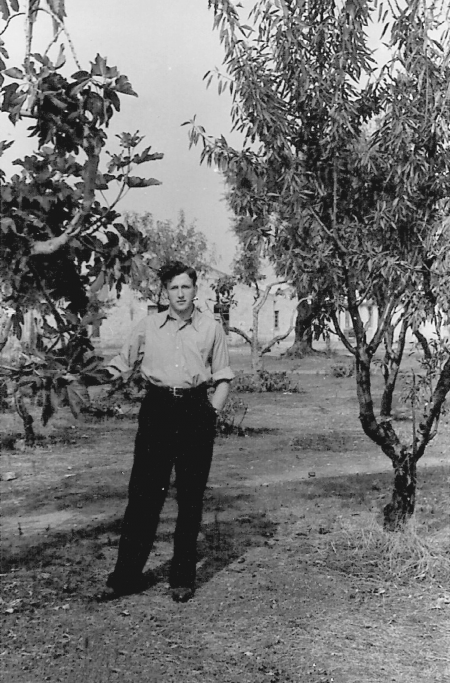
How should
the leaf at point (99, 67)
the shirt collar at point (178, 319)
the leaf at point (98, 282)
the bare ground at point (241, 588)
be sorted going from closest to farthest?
the leaf at point (99, 67)
the bare ground at point (241, 588)
the leaf at point (98, 282)
the shirt collar at point (178, 319)

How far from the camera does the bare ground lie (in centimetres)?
422

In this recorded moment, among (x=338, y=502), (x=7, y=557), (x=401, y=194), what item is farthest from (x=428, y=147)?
(x=7, y=557)

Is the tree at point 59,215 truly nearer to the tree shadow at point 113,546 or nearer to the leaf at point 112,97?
the leaf at point 112,97

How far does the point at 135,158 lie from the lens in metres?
4.09

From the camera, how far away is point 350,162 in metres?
6.13

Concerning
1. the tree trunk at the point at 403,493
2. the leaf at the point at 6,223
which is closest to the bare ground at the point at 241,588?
the tree trunk at the point at 403,493

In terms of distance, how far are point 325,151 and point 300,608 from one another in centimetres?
327

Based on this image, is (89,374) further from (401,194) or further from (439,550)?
(439,550)

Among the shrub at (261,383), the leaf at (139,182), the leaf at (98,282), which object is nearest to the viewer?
the leaf at (139,182)

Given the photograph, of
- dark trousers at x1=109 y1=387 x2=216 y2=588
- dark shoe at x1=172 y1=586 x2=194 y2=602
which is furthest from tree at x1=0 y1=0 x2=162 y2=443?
dark shoe at x1=172 y1=586 x2=194 y2=602

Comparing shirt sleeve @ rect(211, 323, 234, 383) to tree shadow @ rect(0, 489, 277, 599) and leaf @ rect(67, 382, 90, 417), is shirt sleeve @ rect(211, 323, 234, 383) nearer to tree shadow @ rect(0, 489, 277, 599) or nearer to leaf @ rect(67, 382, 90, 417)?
leaf @ rect(67, 382, 90, 417)

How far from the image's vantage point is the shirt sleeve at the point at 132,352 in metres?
4.94

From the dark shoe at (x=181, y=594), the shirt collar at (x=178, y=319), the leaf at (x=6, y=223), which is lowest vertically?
the dark shoe at (x=181, y=594)

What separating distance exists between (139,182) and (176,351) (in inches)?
48.4
